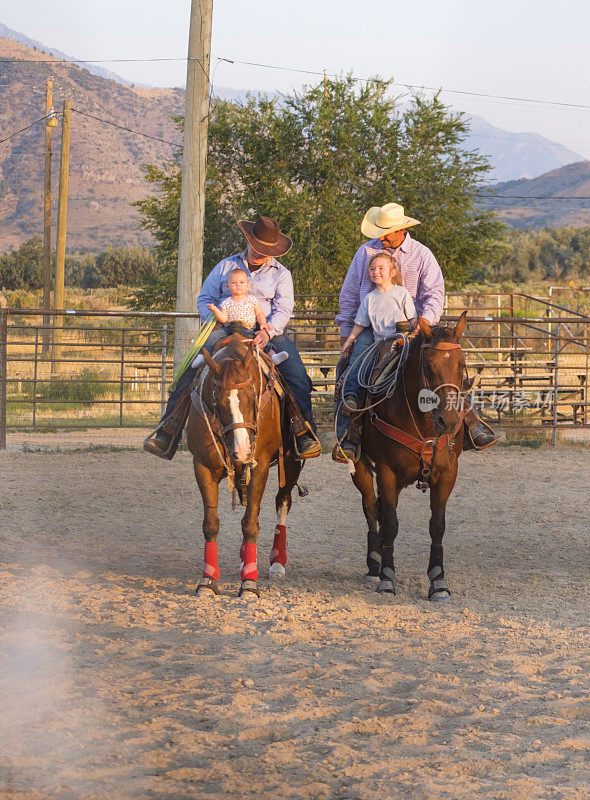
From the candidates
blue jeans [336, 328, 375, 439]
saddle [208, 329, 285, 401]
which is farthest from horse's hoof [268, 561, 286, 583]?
saddle [208, 329, 285, 401]

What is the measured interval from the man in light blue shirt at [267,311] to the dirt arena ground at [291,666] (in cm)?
95

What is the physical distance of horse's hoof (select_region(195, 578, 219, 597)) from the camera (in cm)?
574

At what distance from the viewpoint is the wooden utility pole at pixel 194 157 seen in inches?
462

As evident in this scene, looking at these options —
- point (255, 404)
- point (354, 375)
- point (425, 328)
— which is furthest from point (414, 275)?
point (255, 404)

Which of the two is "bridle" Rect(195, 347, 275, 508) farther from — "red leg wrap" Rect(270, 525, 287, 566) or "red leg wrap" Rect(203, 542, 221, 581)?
"red leg wrap" Rect(270, 525, 287, 566)

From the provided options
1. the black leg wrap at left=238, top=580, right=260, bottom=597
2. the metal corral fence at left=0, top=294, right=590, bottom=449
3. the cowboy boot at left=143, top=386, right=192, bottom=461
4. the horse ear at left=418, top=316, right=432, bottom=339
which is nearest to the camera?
the horse ear at left=418, top=316, right=432, bottom=339

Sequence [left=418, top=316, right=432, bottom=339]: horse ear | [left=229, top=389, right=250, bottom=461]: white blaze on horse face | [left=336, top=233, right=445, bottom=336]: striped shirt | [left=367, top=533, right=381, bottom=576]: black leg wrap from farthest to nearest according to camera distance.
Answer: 1. [left=336, top=233, right=445, bottom=336]: striped shirt
2. [left=367, top=533, right=381, bottom=576]: black leg wrap
3. [left=418, top=316, right=432, bottom=339]: horse ear
4. [left=229, top=389, right=250, bottom=461]: white blaze on horse face

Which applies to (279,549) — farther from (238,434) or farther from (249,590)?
(238,434)

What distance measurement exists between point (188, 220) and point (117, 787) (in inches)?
377

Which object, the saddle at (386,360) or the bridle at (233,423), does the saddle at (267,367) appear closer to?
the bridle at (233,423)

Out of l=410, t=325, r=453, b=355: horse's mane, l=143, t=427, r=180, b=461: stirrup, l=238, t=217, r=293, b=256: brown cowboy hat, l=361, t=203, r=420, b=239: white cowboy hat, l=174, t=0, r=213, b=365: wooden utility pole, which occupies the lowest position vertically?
l=143, t=427, r=180, b=461: stirrup

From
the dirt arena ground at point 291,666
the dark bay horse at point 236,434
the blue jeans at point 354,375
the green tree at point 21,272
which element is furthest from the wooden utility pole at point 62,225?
the green tree at point 21,272

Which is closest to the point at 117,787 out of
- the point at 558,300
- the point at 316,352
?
the point at 316,352

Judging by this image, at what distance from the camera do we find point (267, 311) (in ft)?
20.5
